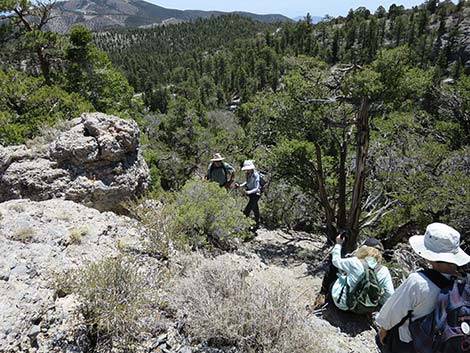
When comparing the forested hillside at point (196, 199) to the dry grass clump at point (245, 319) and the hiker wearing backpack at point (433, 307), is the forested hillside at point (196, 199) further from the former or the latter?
the hiker wearing backpack at point (433, 307)

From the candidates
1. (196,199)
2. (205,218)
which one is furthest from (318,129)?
(205,218)

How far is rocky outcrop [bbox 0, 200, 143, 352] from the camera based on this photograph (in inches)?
122

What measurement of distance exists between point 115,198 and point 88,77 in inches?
381

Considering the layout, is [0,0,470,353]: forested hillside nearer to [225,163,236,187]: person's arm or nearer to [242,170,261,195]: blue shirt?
[242,170,261,195]: blue shirt

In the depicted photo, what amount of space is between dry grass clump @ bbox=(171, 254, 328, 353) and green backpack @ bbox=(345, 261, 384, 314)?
3.00 ft

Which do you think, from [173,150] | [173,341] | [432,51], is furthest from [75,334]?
[432,51]

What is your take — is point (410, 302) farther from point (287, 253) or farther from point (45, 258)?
point (287, 253)

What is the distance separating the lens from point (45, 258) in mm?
4152

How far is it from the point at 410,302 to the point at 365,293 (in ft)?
5.17

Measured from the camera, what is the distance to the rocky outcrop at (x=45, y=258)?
3.11 metres

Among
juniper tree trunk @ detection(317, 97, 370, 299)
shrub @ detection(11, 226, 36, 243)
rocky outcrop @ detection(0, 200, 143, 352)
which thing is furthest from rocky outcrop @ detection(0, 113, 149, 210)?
juniper tree trunk @ detection(317, 97, 370, 299)

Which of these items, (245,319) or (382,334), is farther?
(245,319)

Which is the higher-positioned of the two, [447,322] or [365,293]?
[447,322]

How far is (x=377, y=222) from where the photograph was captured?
1111 cm
